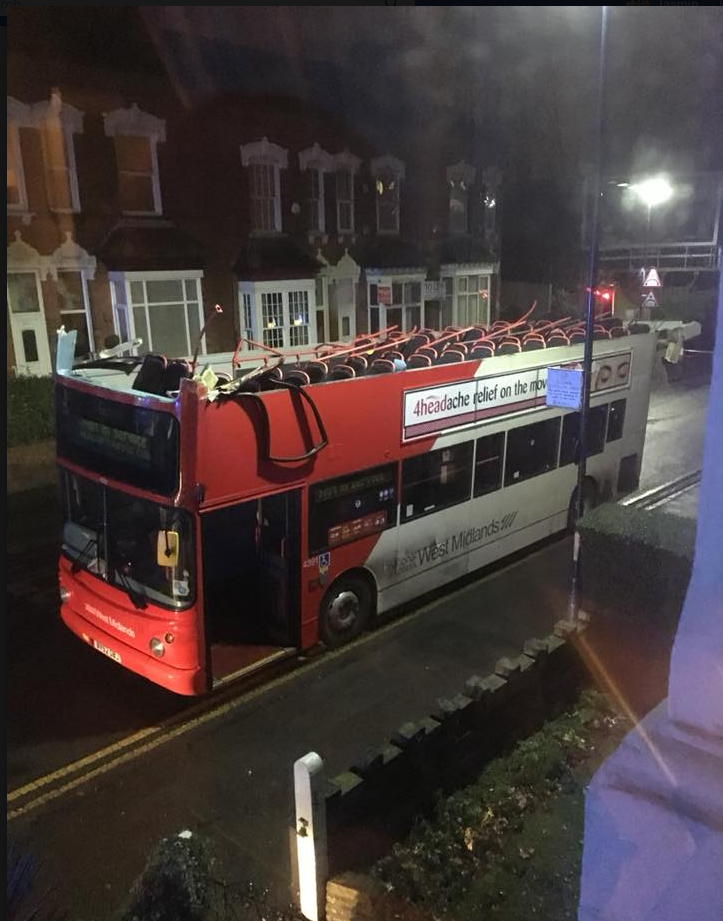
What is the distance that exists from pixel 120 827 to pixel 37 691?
1.89 metres

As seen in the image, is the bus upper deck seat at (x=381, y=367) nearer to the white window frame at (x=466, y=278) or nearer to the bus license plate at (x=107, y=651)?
the bus license plate at (x=107, y=651)

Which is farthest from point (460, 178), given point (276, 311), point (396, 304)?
point (276, 311)

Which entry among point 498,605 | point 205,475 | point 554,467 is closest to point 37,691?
point 205,475

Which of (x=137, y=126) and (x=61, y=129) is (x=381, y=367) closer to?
(x=137, y=126)

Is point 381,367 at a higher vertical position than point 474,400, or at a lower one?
higher

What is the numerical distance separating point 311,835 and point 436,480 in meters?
3.96

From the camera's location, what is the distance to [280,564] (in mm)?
5949

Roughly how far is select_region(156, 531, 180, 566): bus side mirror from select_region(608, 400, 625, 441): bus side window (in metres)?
6.18

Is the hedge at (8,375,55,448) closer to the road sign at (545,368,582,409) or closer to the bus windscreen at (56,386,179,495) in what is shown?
the bus windscreen at (56,386,179,495)

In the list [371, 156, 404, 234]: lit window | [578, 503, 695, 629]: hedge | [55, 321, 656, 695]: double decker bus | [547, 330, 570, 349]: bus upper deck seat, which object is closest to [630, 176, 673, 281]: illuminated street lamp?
[547, 330, 570, 349]: bus upper deck seat

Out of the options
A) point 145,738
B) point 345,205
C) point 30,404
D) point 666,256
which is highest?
point 345,205

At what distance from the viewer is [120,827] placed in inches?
170

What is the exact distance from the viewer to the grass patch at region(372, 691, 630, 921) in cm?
353

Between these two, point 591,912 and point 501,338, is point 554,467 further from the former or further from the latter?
point 591,912
